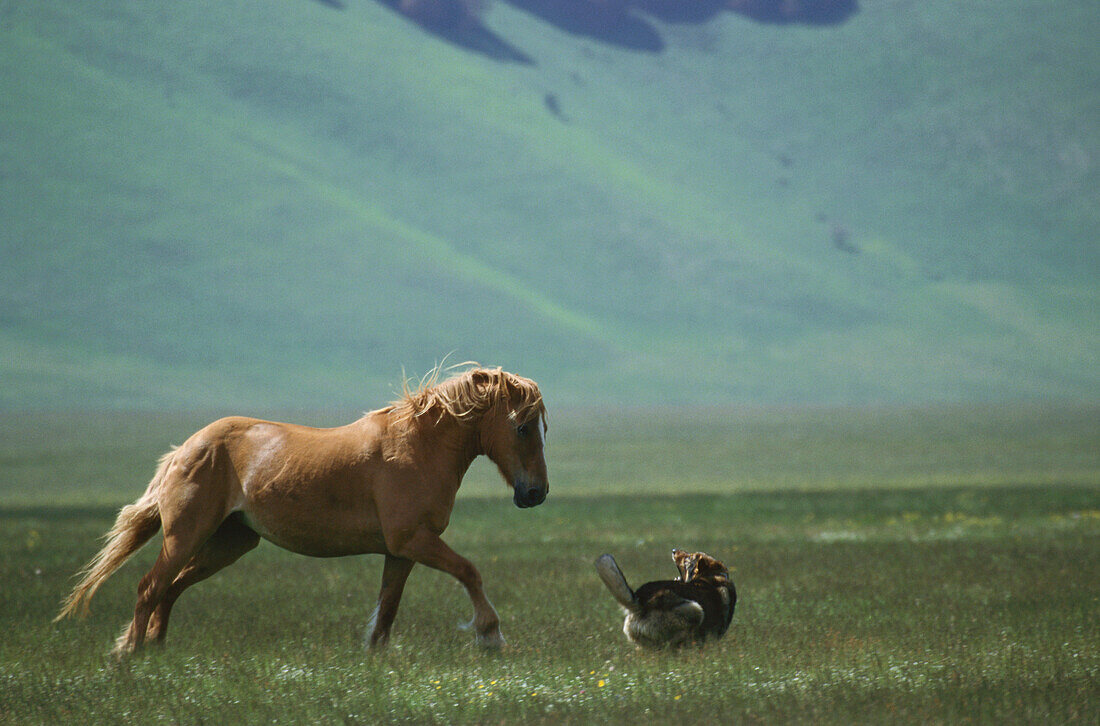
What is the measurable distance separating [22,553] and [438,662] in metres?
12.7

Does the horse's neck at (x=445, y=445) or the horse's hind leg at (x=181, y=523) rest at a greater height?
the horse's neck at (x=445, y=445)

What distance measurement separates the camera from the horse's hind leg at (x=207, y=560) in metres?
10.7

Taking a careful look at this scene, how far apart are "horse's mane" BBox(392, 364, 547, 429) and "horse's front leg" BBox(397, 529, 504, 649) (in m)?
1.00

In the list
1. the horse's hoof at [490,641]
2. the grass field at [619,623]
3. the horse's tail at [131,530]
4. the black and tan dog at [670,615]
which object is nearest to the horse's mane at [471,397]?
the black and tan dog at [670,615]

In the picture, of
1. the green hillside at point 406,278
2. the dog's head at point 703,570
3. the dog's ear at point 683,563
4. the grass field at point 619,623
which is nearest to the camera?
the grass field at point 619,623

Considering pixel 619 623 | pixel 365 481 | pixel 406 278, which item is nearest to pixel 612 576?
pixel 365 481

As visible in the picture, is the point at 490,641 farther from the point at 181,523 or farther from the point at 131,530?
the point at 131,530

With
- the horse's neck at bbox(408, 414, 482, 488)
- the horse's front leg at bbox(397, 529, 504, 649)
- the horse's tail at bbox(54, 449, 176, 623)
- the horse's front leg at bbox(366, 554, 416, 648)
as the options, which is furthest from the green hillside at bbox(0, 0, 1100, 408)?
the horse's front leg at bbox(397, 529, 504, 649)

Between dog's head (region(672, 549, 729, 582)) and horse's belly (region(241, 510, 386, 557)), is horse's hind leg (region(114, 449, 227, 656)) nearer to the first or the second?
horse's belly (region(241, 510, 386, 557))

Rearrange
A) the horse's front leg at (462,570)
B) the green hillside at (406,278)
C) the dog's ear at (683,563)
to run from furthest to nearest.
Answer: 1. the green hillside at (406,278)
2. the dog's ear at (683,563)
3. the horse's front leg at (462,570)

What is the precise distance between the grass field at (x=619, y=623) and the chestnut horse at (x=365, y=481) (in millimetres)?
738

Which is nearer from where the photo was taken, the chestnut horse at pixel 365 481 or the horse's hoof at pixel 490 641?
the horse's hoof at pixel 490 641

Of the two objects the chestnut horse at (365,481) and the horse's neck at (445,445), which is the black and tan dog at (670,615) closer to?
the chestnut horse at (365,481)

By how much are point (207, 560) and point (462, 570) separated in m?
2.33
